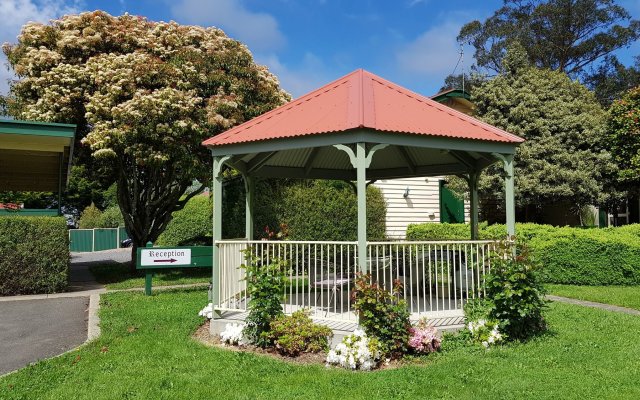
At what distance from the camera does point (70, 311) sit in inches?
384

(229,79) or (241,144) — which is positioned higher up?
(229,79)

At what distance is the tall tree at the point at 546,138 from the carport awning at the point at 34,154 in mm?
13060

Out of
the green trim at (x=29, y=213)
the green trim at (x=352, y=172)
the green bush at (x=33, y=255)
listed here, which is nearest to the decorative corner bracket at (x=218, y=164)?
the green trim at (x=352, y=172)

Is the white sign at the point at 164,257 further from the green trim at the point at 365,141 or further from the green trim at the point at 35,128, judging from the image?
the green trim at the point at 365,141

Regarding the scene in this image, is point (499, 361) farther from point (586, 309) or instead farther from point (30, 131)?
point (30, 131)

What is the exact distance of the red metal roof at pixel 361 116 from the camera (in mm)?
7074

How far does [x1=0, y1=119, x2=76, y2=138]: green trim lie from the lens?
1112 cm

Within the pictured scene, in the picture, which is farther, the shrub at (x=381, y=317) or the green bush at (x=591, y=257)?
the green bush at (x=591, y=257)

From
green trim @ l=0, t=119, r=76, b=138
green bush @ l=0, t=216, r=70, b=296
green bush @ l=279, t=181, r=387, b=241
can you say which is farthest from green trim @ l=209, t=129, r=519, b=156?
green bush @ l=279, t=181, r=387, b=241

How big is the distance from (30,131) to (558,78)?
56.2 feet

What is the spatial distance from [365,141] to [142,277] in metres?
10.9

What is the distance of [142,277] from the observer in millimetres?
15133

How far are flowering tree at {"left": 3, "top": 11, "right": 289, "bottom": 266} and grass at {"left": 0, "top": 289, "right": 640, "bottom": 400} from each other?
22.2 feet

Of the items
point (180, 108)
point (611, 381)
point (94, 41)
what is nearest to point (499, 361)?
point (611, 381)
